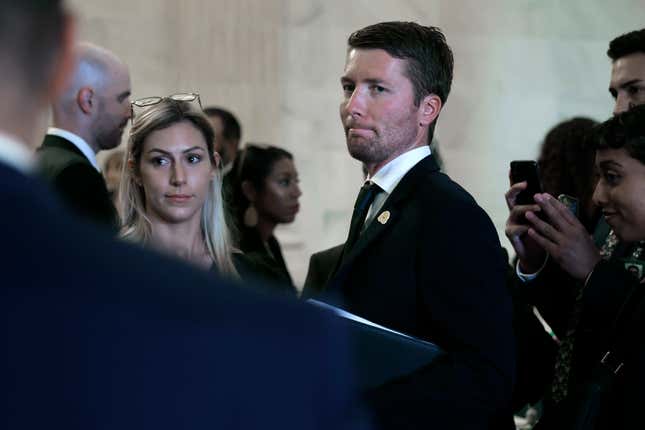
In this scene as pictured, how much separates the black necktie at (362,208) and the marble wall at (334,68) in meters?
5.08

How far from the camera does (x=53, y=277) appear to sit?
0.61 m

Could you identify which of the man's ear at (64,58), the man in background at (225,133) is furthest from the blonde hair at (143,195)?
the man's ear at (64,58)

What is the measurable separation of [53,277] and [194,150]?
2939 millimetres

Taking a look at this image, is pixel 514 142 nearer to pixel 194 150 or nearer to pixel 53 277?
pixel 194 150

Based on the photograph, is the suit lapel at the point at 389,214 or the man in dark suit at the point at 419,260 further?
the suit lapel at the point at 389,214

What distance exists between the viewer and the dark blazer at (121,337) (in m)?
0.61

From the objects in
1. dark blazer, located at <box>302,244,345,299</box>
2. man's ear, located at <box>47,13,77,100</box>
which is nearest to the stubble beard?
dark blazer, located at <box>302,244,345,299</box>

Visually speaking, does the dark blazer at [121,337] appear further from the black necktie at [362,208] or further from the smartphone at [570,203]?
the smartphone at [570,203]

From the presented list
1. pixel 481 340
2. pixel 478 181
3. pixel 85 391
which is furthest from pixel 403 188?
pixel 478 181

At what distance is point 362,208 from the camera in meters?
2.77

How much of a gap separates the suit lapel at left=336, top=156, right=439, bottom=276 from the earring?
9.07 feet

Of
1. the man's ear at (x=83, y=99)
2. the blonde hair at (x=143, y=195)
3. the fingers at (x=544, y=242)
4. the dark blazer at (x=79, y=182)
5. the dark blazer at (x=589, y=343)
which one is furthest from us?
the man's ear at (x=83, y=99)

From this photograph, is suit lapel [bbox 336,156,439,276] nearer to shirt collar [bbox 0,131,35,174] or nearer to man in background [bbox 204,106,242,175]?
shirt collar [bbox 0,131,35,174]

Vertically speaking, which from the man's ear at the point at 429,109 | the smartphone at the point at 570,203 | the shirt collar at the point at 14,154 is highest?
the man's ear at the point at 429,109
